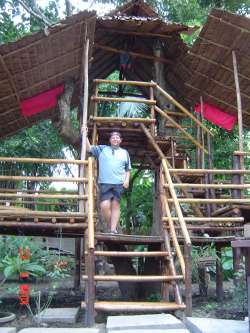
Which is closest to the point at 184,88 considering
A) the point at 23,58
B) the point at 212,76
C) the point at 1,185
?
the point at 212,76

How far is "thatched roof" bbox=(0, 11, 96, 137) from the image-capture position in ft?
22.5

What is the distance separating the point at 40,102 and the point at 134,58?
8.11 ft

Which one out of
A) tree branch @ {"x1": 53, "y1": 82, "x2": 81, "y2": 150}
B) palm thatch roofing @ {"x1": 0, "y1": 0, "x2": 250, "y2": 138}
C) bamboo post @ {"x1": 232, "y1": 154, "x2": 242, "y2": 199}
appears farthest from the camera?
tree branch @ {"x1": 53, "y1": 82, "x2": 81, "y2": 150}

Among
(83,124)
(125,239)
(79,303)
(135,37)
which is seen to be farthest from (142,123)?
(79,303)

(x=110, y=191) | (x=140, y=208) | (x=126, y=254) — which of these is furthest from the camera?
(x=140, y=208)

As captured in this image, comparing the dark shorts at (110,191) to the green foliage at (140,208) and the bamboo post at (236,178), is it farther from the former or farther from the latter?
the green foliage at (140,208)

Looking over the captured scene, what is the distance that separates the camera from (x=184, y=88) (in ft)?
30.8

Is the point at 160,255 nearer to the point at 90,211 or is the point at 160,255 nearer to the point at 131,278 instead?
the point at 131,278

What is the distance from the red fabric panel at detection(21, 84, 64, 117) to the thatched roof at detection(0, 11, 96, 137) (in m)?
0.12

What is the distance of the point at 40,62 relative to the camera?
24.7ft

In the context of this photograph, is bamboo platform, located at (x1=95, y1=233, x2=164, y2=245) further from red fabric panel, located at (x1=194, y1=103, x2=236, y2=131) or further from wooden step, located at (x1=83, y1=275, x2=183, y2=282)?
red fabric panel, located at (x1=194, y1=103, x2=236, y2=131)

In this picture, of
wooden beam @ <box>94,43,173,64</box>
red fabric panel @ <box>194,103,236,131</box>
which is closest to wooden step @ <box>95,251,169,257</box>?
red fabric panel @ <box>194,103,236,131</box>

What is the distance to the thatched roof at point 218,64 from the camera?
7.34 metres

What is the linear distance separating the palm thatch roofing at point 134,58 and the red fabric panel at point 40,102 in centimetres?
15
